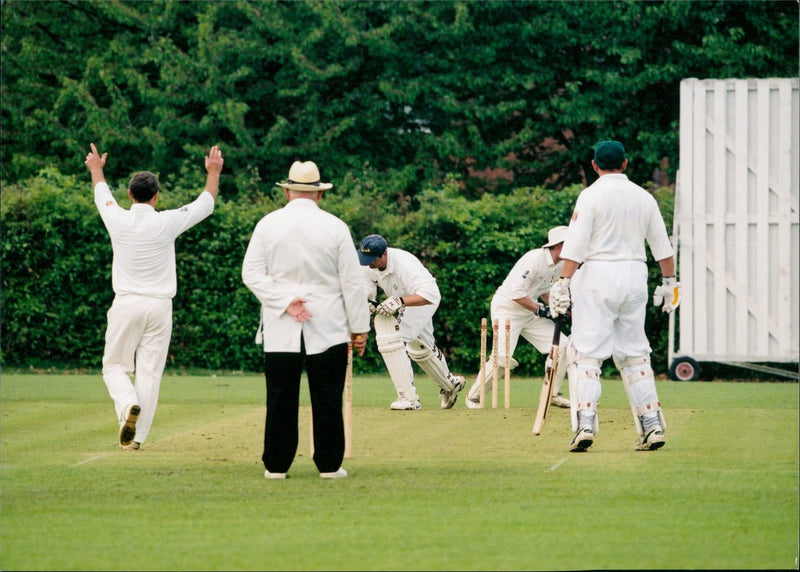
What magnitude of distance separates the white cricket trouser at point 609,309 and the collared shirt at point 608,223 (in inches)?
3.4

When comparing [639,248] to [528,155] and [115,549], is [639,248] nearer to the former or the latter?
[115,549]

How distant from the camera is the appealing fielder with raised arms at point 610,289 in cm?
896

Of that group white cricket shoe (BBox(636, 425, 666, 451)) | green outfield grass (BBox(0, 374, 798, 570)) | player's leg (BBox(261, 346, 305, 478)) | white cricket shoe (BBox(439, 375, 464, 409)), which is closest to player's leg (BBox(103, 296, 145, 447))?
green outfield grass (BBox(0, 374, 798, 570))

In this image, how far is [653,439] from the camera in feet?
29.9

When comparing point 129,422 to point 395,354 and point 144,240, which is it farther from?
point 395,354

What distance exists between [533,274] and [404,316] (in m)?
1.24

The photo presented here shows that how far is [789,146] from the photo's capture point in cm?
1825

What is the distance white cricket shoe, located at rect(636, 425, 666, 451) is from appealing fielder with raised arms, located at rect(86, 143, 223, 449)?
3351 mm

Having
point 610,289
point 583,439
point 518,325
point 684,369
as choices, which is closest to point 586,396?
point 583,439

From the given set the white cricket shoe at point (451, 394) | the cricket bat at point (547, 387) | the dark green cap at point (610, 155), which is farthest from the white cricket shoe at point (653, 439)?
the white cricket shoe at point (451, 394)

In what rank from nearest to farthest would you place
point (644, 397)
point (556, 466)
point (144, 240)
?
point (556, 466), point (644, 397), point (144, 240)

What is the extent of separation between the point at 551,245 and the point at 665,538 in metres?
6.28

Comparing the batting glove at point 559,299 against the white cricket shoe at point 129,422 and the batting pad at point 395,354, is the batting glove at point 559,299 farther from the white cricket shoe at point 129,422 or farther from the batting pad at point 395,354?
the batting pad at point 395,354

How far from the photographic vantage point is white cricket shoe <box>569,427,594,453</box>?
8961mm
